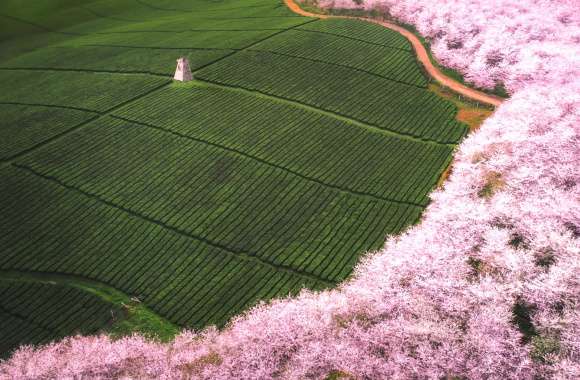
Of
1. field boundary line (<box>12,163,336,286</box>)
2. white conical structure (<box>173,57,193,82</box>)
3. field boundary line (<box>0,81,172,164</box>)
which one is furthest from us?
white conical structure (<box>173,57,193,82</box>)

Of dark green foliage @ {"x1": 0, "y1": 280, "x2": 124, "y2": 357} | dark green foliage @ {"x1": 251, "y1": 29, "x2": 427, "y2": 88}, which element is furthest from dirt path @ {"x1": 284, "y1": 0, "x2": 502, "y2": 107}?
dark green foliage @ {"x1": 0, "y1": 280, "x2": 124, "y2": 357}

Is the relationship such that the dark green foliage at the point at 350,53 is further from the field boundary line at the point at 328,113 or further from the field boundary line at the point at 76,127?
the field boundary line at the point at 76,127

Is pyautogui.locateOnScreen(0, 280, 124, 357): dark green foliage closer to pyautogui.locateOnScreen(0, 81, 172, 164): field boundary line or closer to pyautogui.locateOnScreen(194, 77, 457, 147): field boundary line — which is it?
pyautogui.locateOnScreen(0, 81, 172, 164): field boundary line

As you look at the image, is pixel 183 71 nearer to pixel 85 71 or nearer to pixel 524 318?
pixel 85 71

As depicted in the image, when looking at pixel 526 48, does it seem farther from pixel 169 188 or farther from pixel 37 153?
pixel 37 153

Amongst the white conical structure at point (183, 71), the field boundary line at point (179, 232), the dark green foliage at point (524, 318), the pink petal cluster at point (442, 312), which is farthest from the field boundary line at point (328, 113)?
the dark green foliage at point (524, 318)

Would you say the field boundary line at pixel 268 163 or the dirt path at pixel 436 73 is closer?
the field boundary line at pixel 268 163
